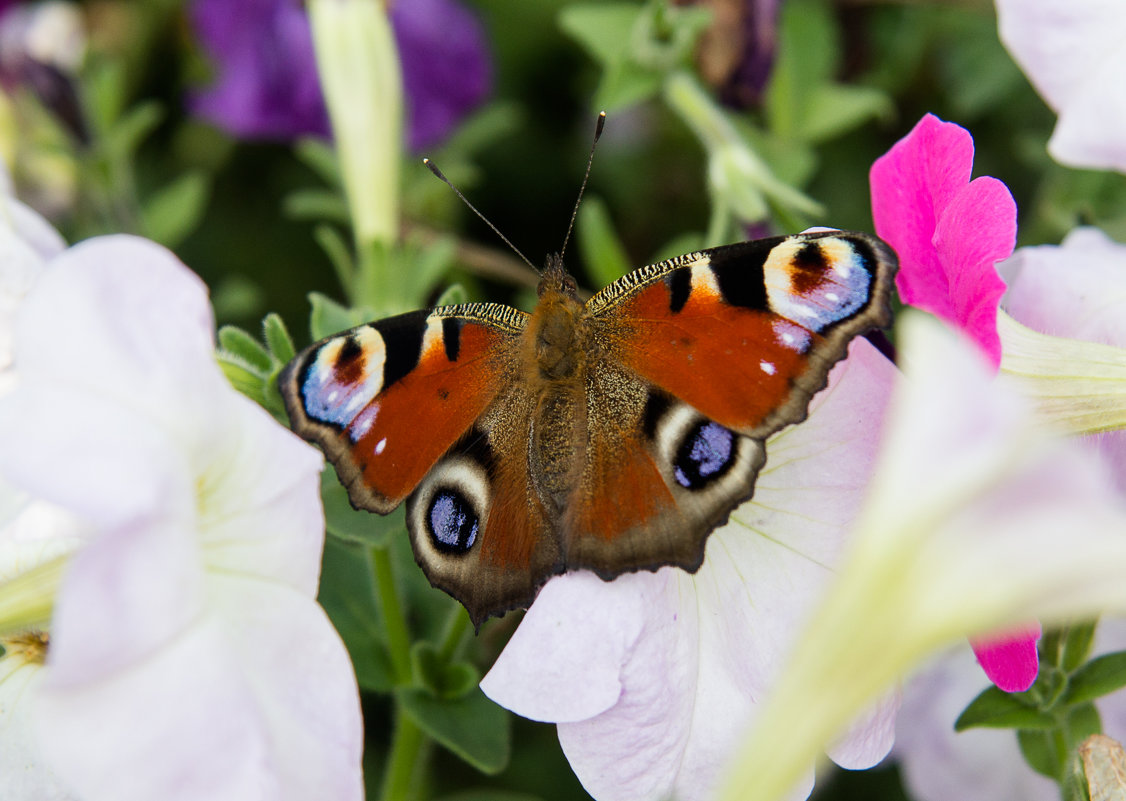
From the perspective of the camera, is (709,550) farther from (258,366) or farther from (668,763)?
(258,366)

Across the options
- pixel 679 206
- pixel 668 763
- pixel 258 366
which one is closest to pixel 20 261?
pixel 258 366

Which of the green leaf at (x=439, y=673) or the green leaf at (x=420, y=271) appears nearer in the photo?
the green leaf at (x=439, y=673)

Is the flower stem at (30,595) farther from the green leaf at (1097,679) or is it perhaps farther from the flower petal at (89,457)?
the green leaf at (1097,679)

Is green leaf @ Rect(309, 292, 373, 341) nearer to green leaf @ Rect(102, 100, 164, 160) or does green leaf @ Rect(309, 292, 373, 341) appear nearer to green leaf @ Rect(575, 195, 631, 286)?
green leaf @ Rect(575, 195, 631, 286)

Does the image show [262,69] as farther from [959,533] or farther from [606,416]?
[959,533]

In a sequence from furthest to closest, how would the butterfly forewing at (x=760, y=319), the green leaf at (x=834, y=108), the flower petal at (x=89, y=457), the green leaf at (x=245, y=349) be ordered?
the green leaf at (x=834, y=108) < the green leaf at (x=245, y=349) < the butterfly forewing at (x=760, y=319) < the flower petal at (x=89, y=457)

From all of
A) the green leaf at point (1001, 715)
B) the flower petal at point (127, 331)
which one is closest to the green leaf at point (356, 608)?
the flower petal at point (127, 331)

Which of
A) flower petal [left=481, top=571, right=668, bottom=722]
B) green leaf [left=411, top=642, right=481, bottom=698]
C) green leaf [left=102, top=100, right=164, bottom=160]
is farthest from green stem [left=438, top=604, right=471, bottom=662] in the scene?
green leaf [left=102, top=100, right=164, bottom=160]
